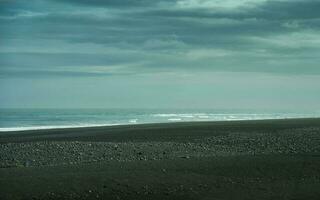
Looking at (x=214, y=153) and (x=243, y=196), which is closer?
(x=243, y=196)

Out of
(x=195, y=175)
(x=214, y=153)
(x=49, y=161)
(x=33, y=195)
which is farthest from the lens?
(x=214, y=153)

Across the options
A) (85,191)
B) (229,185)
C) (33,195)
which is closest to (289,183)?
(229,185)

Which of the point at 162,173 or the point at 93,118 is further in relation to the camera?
the point at 93,118

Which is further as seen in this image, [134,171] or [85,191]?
[134,171]

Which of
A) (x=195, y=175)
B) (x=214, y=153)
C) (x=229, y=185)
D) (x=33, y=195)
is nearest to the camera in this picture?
(x=33, y=195)

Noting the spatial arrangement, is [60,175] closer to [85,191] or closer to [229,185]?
[85,191]

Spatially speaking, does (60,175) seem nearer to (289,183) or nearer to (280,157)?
(289,183)

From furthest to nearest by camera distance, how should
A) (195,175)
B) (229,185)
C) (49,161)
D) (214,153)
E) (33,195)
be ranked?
(214,153)
(49,161)
(195,175)
(229,185)
(33,195)

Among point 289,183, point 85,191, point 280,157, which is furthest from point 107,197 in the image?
point 280,157

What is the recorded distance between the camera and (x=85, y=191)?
49.3 ft

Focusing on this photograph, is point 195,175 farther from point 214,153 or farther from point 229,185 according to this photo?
point 214,153

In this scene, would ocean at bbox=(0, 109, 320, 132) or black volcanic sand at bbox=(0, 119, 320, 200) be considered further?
ocean at bbox=(0, 109, 320, 132)

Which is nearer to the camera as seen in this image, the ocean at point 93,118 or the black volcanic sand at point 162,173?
the black volcanic sand at point 162,173

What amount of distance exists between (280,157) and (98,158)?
24.6ft
